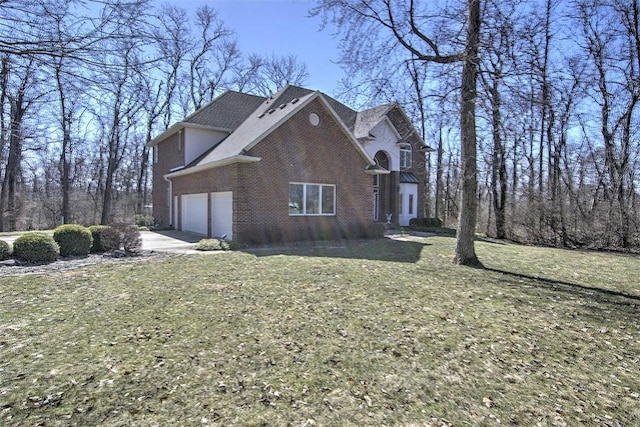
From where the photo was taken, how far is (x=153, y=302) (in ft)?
19.1

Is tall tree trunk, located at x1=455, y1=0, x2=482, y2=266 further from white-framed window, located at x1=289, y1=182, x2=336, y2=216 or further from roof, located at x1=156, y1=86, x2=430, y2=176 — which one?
white-framed window, located at x1=289, y1=182, x2=336, y2=216

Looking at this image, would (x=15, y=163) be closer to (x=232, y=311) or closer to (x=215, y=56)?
(x=215, y=56)

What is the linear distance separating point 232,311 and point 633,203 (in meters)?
18.5

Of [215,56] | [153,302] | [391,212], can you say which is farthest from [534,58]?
[215,56]

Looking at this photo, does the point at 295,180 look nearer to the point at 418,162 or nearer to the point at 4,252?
the point at 4,252

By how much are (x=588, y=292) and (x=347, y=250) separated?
265 inches

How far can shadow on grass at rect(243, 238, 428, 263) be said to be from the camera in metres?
10.9

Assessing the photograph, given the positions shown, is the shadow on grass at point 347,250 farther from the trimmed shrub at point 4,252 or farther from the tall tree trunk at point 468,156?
the trimmed shrub at point 4,252

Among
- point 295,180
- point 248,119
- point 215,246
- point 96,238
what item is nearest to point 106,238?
point 96,238

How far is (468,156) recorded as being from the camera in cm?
978

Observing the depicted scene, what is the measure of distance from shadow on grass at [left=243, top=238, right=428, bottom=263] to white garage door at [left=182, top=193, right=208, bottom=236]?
520 centimetres

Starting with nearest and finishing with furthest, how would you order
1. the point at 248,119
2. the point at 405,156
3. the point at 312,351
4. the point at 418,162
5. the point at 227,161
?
1. the point at 312,351
2. the point at 227,161
3. the point at 248,119
4. the point at 405,156
5. the point at 418,162

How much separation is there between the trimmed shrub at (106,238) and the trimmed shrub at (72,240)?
0.39m

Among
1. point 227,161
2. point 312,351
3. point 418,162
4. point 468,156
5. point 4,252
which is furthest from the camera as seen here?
point 418,162
